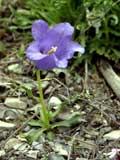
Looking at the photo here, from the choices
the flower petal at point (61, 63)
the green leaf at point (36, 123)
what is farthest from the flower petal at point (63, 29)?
the green leaf at point (36, 123)

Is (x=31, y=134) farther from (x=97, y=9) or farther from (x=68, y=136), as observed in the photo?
(x=97, y=9)

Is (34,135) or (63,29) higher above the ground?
(63,29)

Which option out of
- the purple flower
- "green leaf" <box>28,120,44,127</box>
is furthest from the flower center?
"green leaf" <box>28,120,44,127</box>

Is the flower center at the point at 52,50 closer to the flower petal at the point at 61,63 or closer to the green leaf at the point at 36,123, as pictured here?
the flower petal at the point at 61,63

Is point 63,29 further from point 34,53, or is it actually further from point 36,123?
point 36,123

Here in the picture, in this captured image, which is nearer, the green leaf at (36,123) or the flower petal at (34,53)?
the flower petal at (34,53)

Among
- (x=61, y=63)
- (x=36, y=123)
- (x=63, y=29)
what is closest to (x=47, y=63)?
(x=61, y=63)

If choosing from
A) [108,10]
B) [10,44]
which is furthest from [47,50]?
[10,44]

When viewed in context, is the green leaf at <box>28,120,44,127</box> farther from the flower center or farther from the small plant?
the flower center
